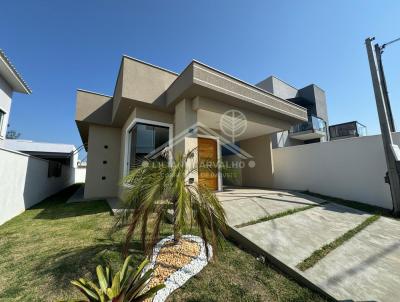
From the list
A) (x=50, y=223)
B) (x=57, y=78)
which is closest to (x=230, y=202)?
(x=50, y=223)

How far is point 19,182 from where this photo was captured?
634cm

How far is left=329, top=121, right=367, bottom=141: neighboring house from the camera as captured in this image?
1380cm

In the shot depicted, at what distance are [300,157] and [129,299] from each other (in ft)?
31.0

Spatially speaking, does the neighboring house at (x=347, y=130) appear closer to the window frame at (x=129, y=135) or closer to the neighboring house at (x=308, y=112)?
the neighboring house at (x=308, y=112)

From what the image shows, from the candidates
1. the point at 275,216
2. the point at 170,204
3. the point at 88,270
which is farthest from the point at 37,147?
the point at 275,216

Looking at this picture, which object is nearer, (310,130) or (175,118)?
(175,118)

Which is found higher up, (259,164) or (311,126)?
(311,126)

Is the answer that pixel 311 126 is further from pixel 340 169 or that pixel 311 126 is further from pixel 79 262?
pixel 79 262

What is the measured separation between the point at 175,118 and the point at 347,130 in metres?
15.4

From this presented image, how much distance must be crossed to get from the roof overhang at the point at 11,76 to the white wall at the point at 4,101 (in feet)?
0.75

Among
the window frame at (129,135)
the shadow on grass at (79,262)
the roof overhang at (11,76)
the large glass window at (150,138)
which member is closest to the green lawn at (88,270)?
the shadow on grass at (79,262)

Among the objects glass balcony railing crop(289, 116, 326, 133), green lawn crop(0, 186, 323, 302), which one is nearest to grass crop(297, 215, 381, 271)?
green lawn crop(0, 186, 323, 302)

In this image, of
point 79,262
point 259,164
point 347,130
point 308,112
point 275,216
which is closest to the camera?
point 79,262
